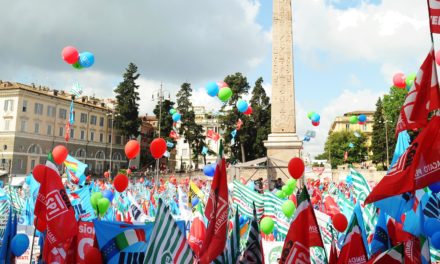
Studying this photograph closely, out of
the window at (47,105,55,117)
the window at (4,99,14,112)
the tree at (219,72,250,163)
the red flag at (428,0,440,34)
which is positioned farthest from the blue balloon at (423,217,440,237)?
the window at (47,105,55,117)

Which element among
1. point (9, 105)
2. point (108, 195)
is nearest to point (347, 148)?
point (9, 105)

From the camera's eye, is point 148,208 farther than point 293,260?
Yes

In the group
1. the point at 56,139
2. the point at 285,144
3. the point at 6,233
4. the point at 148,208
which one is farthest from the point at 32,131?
the point at 6,233

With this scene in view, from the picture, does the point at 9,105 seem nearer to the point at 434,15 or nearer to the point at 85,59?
the point at 85,59

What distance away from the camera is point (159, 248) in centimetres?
394

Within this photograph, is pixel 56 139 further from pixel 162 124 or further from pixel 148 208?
pixel 148 208

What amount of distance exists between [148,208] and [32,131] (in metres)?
39.5

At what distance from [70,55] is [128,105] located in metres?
39.0

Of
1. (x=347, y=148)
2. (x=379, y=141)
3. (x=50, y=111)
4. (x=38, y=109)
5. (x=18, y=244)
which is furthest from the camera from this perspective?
(x=347, y=148)

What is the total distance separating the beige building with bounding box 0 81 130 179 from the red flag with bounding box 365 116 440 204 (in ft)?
136

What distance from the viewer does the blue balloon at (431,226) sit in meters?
4.99

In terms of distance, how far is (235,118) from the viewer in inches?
1730

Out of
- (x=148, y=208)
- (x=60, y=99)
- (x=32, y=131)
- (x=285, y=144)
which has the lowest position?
(x=148, y=208)

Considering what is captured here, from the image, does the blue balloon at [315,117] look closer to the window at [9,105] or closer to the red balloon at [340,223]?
the red balloon at [340,223]
